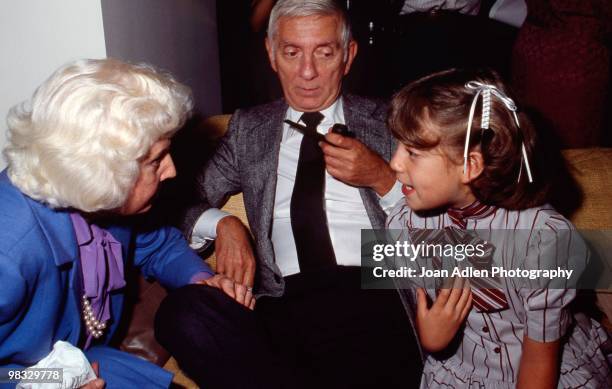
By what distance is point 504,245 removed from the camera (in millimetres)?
1080

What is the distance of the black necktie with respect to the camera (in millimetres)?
1474

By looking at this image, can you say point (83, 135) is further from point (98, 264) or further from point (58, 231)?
point (98, 264)

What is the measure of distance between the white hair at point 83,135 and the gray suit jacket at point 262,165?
1.90ft

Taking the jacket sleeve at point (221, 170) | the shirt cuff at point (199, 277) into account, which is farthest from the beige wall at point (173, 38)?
the shirt cuff at point (199, 277)

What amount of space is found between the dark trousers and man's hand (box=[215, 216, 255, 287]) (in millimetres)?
149

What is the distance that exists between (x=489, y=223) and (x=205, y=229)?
2.84 ft

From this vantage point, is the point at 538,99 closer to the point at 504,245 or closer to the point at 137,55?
the point at 504,245

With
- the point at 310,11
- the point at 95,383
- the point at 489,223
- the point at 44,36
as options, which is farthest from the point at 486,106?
the point at 44,36

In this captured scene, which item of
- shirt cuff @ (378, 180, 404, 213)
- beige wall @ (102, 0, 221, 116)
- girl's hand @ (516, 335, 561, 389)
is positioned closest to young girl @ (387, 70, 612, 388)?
girl's hand @ (516, 335, 561, 389)

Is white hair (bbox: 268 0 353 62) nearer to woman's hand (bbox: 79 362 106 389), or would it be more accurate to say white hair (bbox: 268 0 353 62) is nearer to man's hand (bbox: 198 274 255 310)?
man's hand (bbox: 198 274 255 310)

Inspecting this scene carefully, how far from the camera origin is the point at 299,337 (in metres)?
1.35

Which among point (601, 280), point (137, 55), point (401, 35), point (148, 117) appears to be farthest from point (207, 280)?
point (401, 35)

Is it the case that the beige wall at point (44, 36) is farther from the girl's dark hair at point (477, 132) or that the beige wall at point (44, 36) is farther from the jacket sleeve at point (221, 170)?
the girl's dark hair at point (477, 132)

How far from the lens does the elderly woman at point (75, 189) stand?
36.2 inches
